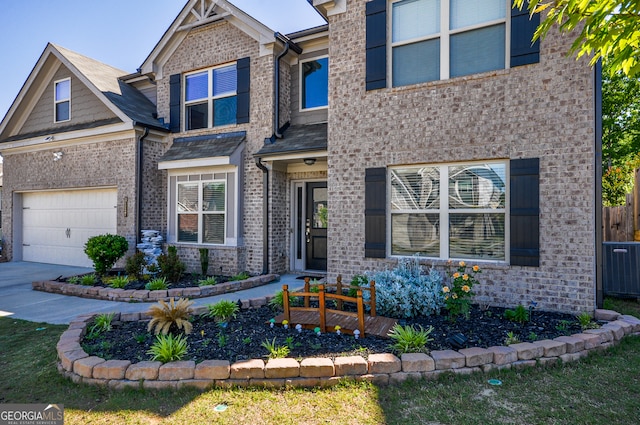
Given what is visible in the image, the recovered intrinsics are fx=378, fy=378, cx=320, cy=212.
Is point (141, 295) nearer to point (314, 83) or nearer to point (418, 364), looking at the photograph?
point (418, 364)

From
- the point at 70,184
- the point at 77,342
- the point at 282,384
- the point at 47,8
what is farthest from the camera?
the point at 70,184

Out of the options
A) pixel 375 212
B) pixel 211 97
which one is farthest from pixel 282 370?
pixel 211 97

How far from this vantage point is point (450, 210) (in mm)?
6383

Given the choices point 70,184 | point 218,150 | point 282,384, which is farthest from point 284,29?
point 282,384

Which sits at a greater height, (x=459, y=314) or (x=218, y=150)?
(x=218, y=150)

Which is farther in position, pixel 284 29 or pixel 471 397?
pixel 284 29

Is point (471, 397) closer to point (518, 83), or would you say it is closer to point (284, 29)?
point (518, 83)

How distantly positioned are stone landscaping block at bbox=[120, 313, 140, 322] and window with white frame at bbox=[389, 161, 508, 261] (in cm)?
430

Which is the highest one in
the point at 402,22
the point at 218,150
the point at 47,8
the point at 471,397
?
the point at 47,8

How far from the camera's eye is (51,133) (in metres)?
11.5

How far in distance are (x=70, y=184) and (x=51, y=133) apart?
180 cm

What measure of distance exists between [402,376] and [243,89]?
7896 millimetres

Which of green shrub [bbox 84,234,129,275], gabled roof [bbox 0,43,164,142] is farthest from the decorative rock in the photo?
gabled roof [bbox 0,43,164,142]

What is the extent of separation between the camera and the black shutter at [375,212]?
6.79 m
